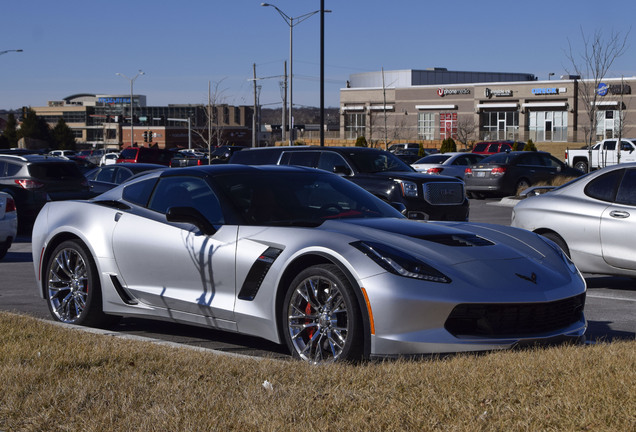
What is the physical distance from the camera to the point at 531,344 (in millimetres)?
5617

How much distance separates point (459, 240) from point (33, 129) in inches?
3715

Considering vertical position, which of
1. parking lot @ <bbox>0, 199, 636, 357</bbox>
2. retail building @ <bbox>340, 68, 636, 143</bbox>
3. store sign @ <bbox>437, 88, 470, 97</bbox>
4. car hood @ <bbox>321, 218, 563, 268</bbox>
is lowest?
parking lot @ <bbox>0, 199, 636, 357</bbox>

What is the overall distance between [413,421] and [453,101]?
89038 mm

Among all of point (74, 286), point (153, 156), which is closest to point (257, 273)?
point (74, 286)

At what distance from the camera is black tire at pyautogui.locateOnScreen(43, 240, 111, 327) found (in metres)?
7.37

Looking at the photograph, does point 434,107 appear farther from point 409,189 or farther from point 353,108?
point 409,189

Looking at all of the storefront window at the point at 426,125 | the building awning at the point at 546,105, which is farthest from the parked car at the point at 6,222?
the storefront window at the point at 426,125

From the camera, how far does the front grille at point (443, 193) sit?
16016 mm

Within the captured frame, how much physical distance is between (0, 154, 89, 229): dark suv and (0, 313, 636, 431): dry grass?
1294 cm

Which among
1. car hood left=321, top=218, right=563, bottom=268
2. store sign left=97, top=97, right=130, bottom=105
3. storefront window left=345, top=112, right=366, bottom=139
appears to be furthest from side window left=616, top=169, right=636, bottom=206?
store sign left=97, top=97, right=130, bottom=105

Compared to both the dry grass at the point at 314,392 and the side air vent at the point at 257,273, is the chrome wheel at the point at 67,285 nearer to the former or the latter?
the dry grass at the point at 314,392

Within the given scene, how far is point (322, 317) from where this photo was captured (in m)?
5.70

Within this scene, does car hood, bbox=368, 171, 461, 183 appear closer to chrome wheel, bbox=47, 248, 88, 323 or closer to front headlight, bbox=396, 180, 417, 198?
front headlight, bbox=396, 180, 417, 198

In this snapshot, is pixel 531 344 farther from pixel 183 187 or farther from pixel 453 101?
pixel 453 101
